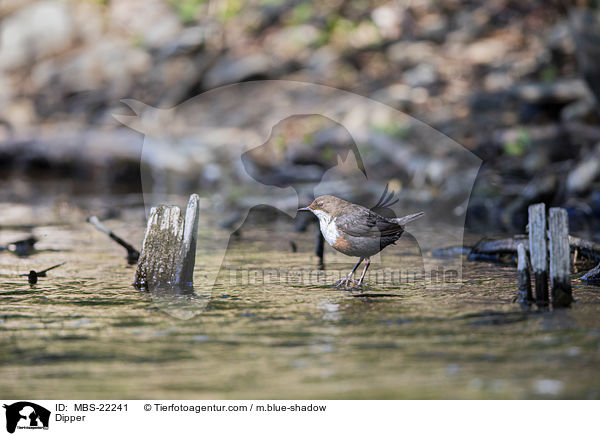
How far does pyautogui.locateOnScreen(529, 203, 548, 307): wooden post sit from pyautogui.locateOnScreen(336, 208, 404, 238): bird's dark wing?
4.72ft

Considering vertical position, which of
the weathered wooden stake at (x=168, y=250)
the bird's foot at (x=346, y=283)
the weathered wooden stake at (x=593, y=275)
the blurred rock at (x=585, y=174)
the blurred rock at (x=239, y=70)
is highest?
the blurred rock at (x=239, y=70)

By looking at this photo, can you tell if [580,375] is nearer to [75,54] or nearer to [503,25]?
[503,25]

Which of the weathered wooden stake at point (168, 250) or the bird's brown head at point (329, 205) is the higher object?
the bird's brown head at point (329, 205)

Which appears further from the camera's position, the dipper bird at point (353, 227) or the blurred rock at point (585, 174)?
the blurred rock at point (585, 174)

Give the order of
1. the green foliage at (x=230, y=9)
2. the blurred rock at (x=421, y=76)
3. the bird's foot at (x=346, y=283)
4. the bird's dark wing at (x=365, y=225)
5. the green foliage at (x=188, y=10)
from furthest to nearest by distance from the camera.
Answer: the green foliage at (x=230, y=9)
the green foliage at (x=188, y=10)
the blurred rock at (x=421, y=76)
the bird's foot at (x=346, y=283)
the bird's dark wing at (x=365, y=225)

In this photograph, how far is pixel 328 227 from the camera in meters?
6.90

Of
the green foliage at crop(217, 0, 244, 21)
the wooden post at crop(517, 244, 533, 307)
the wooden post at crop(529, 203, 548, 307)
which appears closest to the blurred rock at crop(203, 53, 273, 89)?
the green foliage at crop(217, 0, 244, 21)

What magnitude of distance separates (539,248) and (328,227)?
1.94 m

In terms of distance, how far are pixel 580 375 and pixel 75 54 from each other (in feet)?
74.2
